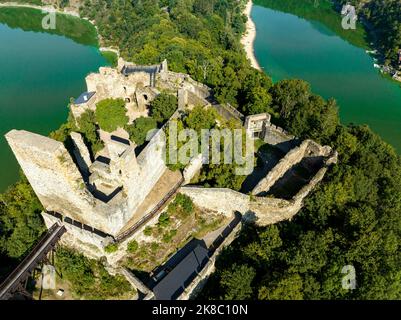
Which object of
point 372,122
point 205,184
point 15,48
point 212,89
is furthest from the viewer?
point 15,48

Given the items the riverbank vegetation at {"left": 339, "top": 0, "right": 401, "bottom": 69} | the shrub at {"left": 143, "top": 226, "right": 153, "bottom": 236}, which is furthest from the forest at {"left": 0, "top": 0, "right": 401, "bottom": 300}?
the riverbank vegetation at {"left": 339, "top": 0, "right": 401, "bottom": 69}

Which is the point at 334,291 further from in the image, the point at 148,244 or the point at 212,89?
the point at 212,89

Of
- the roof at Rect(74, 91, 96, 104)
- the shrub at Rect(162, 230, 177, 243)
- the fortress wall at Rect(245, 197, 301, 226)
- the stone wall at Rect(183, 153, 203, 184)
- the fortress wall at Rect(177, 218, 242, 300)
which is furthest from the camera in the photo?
the roof at Rect(74, 91, 96, 104)

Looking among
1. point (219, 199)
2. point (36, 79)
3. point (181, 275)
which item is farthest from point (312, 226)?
point (36, 79)

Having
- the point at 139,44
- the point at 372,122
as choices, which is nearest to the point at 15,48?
the point at 139,44

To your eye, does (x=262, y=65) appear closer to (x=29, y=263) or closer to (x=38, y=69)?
(x=38, y=69)

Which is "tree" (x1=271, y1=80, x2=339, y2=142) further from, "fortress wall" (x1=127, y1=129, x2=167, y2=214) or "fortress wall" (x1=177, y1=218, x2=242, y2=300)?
"fortress wall" (x1=177, y1=218, x2=242, y2=300)
